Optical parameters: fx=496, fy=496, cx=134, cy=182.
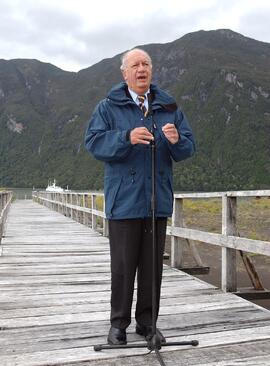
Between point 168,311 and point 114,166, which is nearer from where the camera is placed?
point 114,166

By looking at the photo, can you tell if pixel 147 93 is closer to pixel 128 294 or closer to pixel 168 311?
pixel 128 294

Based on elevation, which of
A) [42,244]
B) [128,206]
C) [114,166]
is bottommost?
[42,244]

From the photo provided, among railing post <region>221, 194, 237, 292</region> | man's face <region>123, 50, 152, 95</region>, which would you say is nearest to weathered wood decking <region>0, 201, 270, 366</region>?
railing post <region>221, 194, 237, 292</region>

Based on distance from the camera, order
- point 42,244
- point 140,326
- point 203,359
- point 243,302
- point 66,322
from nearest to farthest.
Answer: point 203,359
point 140,326
point 66,322
point 243,302
point 42,244

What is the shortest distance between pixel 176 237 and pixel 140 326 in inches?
→ 130

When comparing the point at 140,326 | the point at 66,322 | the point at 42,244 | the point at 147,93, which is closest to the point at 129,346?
the point at 140,326

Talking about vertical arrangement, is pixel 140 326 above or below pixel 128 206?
below

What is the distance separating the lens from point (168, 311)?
431 cm

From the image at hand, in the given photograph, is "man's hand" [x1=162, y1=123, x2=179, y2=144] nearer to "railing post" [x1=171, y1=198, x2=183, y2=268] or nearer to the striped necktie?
the striped necktie

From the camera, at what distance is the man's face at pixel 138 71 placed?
328 centimetres

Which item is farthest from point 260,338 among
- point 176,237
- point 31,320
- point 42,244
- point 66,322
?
point 42,244

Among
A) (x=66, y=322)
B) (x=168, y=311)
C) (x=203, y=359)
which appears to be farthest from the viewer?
(x=168, y=311)

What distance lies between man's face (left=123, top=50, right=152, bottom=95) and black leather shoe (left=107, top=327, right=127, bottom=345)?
1617 millimetres

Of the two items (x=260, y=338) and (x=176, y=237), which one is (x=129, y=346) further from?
(x=176, y=237)
